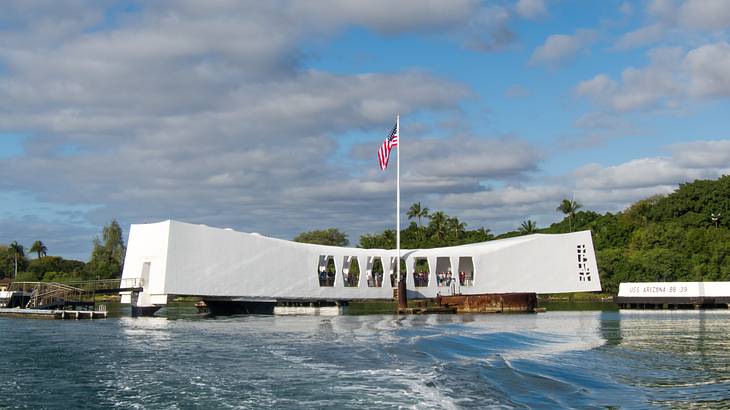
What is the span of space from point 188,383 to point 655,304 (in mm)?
41958

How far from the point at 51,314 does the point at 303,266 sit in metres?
14.0

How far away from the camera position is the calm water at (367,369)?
12.4 metres

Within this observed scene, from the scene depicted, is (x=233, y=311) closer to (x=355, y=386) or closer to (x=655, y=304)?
(x=655, y=304)

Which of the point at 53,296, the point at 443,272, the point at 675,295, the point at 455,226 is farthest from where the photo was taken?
the point at 455,226

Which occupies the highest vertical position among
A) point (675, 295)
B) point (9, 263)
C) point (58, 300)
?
point (9, 263)

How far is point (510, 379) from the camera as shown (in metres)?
14.4

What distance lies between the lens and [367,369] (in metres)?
15.7

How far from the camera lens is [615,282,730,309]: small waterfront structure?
47.4m

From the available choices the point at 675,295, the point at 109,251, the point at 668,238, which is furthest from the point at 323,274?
the point at 109,251

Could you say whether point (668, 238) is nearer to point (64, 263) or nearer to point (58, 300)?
point (58, 300)

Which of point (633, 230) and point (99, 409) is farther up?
point (633, 230)

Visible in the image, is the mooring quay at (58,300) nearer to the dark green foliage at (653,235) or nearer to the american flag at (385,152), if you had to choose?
the american flag at (385,152)

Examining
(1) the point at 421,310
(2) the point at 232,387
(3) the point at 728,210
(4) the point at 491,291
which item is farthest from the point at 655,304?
(2) the point at 232,387

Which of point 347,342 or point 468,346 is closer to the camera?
point 468,346
